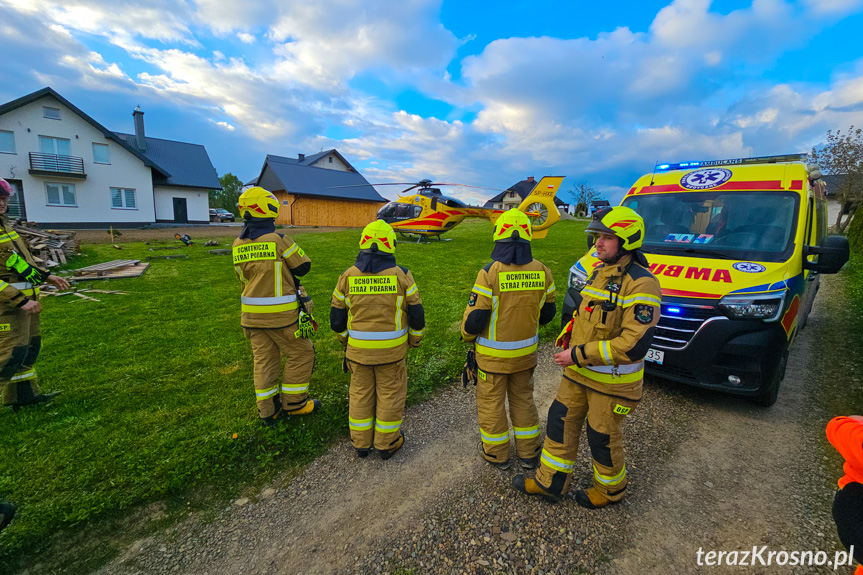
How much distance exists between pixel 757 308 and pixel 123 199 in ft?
113

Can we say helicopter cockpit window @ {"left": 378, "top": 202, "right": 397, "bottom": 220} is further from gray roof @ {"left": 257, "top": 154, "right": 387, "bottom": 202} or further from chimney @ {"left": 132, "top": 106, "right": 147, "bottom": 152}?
chimney @ {"left": 132, "top": 106, "right": 147, "bottom": 152}

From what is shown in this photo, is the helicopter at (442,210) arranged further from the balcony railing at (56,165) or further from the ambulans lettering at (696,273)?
the balcony railing at (56,165)

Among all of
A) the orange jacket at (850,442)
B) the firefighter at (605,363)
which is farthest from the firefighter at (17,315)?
the orange jacket at (850,442)

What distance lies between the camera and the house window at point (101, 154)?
25.3m

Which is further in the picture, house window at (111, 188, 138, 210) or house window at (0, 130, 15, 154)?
house window at (111, 188, 138, 210)

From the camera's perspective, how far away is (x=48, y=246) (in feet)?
39.3

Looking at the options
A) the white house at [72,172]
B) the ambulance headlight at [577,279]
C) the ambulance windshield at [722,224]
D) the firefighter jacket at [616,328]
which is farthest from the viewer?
the white house at [72,172]

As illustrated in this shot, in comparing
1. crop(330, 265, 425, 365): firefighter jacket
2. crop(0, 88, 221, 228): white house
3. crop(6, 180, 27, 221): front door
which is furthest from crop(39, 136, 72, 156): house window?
crop(330, 265, 425, 365): firefighter jacket

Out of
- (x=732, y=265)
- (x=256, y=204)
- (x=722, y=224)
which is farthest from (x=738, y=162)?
(x=256, y=204)

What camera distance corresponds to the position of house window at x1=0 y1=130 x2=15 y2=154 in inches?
882

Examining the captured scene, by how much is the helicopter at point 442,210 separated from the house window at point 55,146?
2115 centimetres

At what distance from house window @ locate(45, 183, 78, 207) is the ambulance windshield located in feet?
109

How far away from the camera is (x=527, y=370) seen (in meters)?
3.49

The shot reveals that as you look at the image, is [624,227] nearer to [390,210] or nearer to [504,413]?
[504,413]
